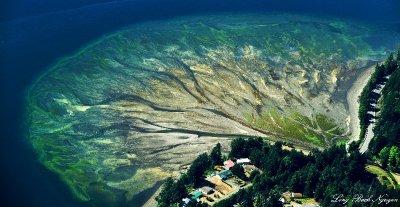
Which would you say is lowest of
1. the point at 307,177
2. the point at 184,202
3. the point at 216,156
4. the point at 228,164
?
the point at 184,202

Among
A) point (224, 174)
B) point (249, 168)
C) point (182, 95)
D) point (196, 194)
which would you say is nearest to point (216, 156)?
point (224, 174)

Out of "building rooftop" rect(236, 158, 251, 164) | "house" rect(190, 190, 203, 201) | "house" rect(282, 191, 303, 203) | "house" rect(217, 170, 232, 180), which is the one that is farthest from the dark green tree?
"house" rect(282, 191, 303, 203)

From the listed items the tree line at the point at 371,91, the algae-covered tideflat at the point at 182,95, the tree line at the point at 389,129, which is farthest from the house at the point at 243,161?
the tree line at the point at 371,91

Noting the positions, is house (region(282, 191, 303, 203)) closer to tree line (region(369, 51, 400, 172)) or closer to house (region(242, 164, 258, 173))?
house (region(242, 164, 258, 173))

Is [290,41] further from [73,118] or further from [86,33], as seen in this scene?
[73,118]

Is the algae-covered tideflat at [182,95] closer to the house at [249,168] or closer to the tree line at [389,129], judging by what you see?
the tree line at [389,129]

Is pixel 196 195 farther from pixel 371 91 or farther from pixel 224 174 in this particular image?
pixel 371 91
